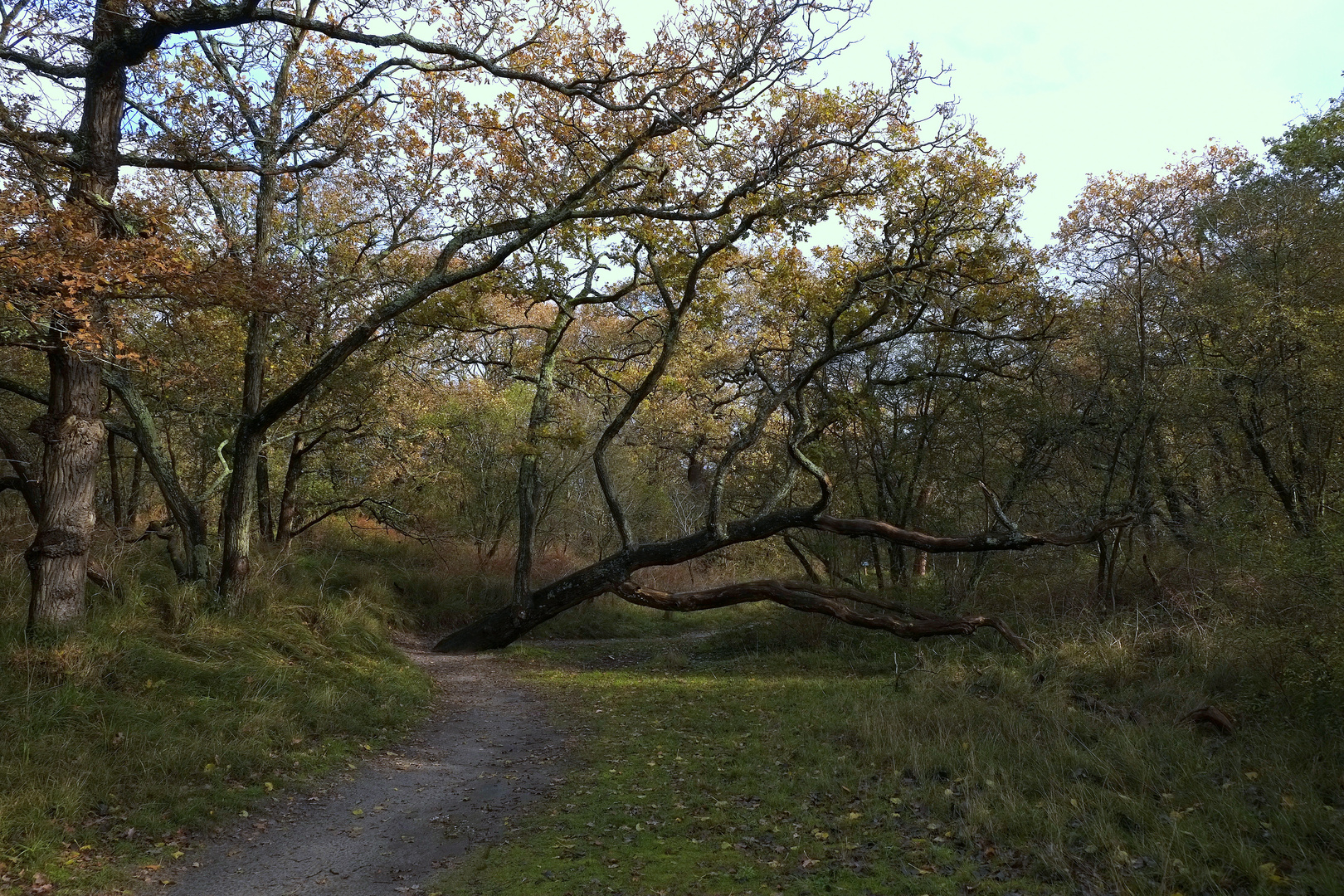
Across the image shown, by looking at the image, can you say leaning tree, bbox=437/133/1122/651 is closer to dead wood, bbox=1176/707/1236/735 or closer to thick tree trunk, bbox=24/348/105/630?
dead wood, bbox=1176/707/1236/735

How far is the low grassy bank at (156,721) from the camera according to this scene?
5.42 meters

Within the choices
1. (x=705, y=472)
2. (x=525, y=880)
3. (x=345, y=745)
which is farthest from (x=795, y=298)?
(x=705, y=472)

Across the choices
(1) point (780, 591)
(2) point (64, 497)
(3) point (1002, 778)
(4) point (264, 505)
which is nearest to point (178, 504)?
(2) point (64, 497)

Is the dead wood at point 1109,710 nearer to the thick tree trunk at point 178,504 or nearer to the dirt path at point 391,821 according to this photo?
the dirt path at point 391,821

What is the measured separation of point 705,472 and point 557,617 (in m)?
11.9

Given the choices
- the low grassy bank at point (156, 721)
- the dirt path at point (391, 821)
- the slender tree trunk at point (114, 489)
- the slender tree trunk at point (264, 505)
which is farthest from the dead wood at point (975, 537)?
the slender tree trunk at point (114, 489)

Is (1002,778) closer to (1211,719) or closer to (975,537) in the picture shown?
(1211,719)

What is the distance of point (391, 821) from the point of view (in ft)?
22.0

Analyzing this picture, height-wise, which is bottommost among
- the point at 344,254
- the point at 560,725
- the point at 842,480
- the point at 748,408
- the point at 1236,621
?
the point at 560,725

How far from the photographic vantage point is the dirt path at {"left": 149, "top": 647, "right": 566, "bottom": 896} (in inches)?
214

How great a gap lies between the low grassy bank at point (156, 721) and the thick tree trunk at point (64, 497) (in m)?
0.36

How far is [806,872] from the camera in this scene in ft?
17.6

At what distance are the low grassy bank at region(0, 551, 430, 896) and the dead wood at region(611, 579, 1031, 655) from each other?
17.7ft

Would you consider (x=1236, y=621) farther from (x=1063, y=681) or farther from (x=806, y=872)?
(x=806, y=872)
